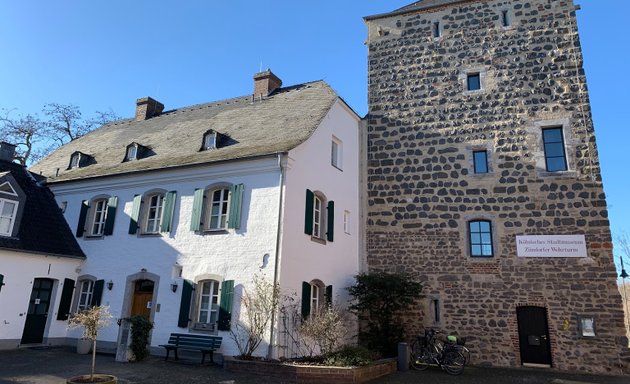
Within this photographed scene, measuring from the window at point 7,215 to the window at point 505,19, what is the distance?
1731 centimetres

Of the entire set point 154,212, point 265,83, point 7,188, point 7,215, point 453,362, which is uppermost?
point 265,83

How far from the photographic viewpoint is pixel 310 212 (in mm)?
12992

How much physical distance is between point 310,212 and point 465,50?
8527mm

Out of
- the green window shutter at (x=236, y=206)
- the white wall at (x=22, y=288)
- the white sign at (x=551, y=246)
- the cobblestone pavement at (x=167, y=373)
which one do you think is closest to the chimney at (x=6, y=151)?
the white wall at (x=22, y=288)

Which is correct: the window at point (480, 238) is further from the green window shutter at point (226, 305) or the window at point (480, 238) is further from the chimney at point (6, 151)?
the chimney at point (6, 151)

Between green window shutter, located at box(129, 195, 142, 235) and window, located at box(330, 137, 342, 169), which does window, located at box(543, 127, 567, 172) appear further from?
green window shutter, located at box(129, 195, 142, 235)

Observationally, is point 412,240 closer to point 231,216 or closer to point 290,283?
point 290,283

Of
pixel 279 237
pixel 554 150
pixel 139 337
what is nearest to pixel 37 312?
pixel 139 337

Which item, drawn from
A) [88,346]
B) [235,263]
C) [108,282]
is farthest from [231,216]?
[88,346]

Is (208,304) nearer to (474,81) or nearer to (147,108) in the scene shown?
(474,81)

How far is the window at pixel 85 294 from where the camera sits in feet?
47.1

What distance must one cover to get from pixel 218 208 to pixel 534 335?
10.1 metres

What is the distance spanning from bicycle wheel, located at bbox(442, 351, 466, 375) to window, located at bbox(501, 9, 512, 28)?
11.4m

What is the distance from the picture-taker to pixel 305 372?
31.6ft
